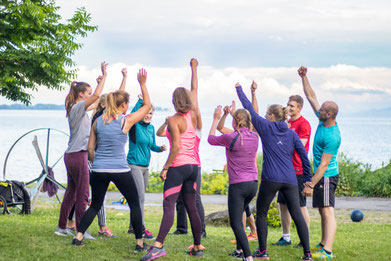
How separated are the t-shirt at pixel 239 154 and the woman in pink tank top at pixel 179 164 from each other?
0.33 meters

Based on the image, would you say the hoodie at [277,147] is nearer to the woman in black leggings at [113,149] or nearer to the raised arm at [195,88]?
the raised arm at [195,88]

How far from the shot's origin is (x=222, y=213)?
33.9ft

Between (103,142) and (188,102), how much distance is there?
1064 millimetres

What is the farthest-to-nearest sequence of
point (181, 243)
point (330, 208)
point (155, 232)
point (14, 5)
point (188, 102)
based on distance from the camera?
point (14, 5), point (155, 232), point (181, 243), point (330, 208), point (188, 102)

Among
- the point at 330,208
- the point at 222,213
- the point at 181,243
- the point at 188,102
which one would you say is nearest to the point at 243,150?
the point at 188,102

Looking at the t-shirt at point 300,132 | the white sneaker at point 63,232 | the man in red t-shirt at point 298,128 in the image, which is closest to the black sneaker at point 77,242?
the white sneaker at point 63,232

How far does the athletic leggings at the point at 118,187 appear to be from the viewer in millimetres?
5977

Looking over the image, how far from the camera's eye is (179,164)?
5.93m

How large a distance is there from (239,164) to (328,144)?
3.73ft

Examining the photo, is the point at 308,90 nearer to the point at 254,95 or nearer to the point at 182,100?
the point at 254,95

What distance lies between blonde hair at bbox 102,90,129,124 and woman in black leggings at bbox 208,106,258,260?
3.66 ft

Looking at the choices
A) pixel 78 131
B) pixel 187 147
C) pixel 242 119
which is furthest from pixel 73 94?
pixel 242 119

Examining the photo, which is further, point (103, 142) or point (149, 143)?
point (149, 143)

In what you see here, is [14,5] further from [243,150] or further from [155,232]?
[243,150]
